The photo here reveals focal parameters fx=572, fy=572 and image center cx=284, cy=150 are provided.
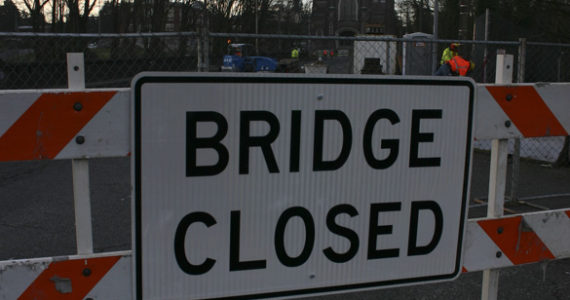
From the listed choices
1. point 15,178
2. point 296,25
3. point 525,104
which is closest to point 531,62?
point 15,178

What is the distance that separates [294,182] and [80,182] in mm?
694

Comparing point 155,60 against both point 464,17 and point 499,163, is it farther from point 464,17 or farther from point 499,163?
point 464,17

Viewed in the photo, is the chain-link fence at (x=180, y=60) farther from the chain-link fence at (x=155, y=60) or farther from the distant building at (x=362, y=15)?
the distant building at (x=362, y=15)

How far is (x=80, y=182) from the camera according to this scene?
184 cm

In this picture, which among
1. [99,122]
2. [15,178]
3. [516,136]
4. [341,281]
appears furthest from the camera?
[15,178]

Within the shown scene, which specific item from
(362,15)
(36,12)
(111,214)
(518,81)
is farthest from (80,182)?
(362,15)

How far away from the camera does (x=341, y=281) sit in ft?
6.66

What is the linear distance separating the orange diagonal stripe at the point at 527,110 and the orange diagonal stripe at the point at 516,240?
373 mm

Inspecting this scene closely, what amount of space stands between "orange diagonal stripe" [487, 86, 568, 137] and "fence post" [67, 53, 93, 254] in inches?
59.4

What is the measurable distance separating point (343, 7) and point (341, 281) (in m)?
82.2

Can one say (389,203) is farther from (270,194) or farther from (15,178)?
(15,178)

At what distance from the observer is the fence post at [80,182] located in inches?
71.7

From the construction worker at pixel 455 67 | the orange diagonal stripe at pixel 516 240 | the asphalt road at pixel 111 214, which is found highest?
the construction worker at pixel 455 67

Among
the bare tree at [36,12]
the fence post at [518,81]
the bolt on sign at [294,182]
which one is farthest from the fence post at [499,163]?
the bare tree at [36,12]
